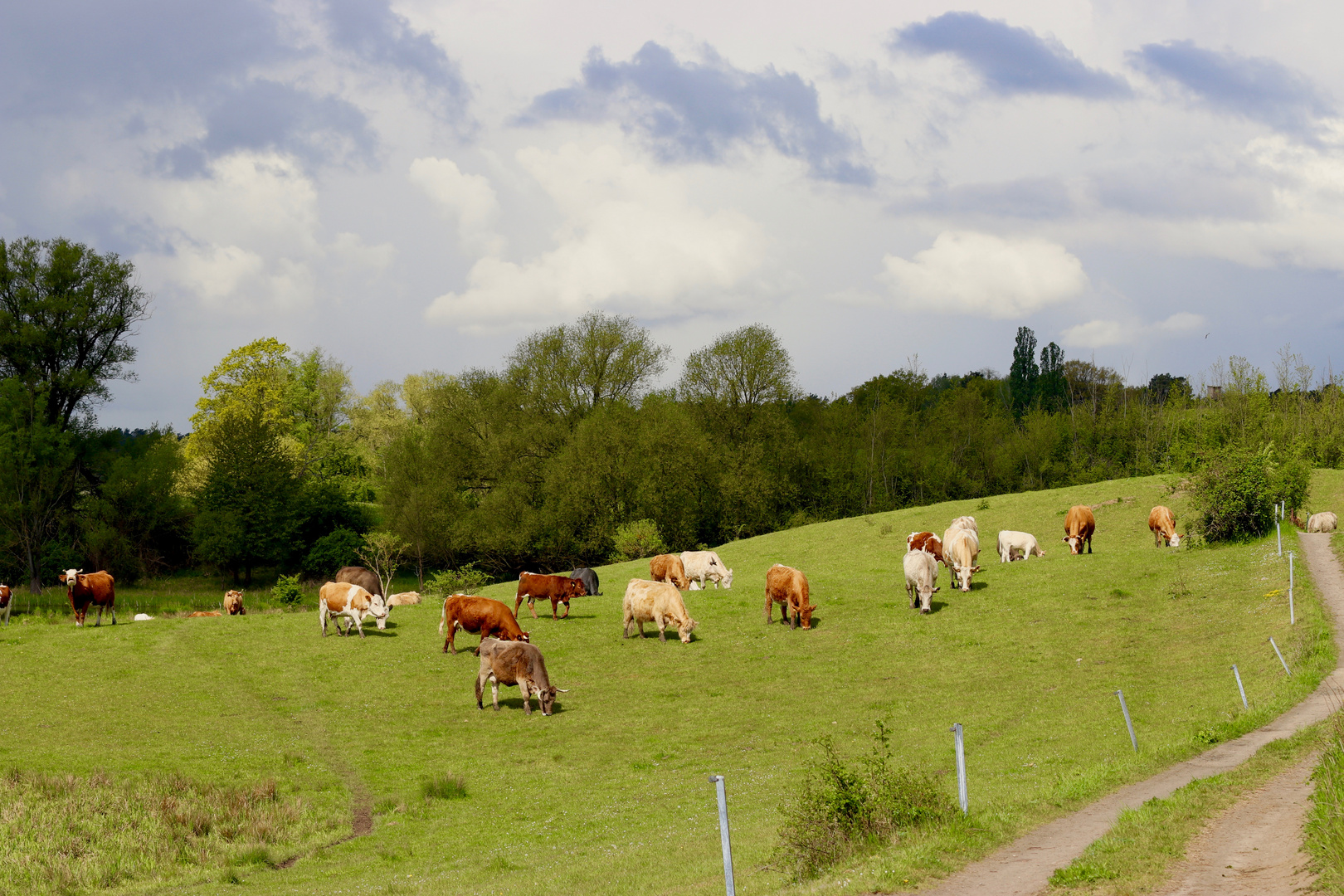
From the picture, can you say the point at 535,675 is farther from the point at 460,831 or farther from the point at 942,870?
the point at 942,870

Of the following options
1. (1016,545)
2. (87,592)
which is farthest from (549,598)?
(1016,545)

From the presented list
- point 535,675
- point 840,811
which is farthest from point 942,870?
point 535,675

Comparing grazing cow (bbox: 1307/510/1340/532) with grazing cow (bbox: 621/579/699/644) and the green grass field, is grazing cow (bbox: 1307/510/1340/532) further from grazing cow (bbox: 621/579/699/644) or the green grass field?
grazing cow (bbox: 621/579/699/644)

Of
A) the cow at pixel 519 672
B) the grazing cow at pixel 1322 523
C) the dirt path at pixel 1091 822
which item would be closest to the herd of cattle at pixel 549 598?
the cow at pixel 519 672

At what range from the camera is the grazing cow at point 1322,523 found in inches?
1619

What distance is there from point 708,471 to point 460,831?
5434 centimetres

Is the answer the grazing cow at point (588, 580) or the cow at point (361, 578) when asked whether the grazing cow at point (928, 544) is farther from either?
the cow at point (361, 578)

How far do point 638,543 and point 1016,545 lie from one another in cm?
2393

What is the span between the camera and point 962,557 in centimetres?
3108

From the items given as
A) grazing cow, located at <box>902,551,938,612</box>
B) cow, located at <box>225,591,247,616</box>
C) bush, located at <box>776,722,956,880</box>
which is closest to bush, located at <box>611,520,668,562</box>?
cow, located at <box>225,591,247,616</box>

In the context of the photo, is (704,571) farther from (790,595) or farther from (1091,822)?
(1091,822)

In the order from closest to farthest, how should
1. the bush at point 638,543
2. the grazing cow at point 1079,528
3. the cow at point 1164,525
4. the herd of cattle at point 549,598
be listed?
the herd of cattle at point 549,598
the grazing cow at point 1079,528
the cow at point 1164,525
the bush at point 638,543

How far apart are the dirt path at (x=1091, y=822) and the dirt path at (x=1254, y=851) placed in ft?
1.15

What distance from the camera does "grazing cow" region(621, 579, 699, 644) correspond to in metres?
27.1
